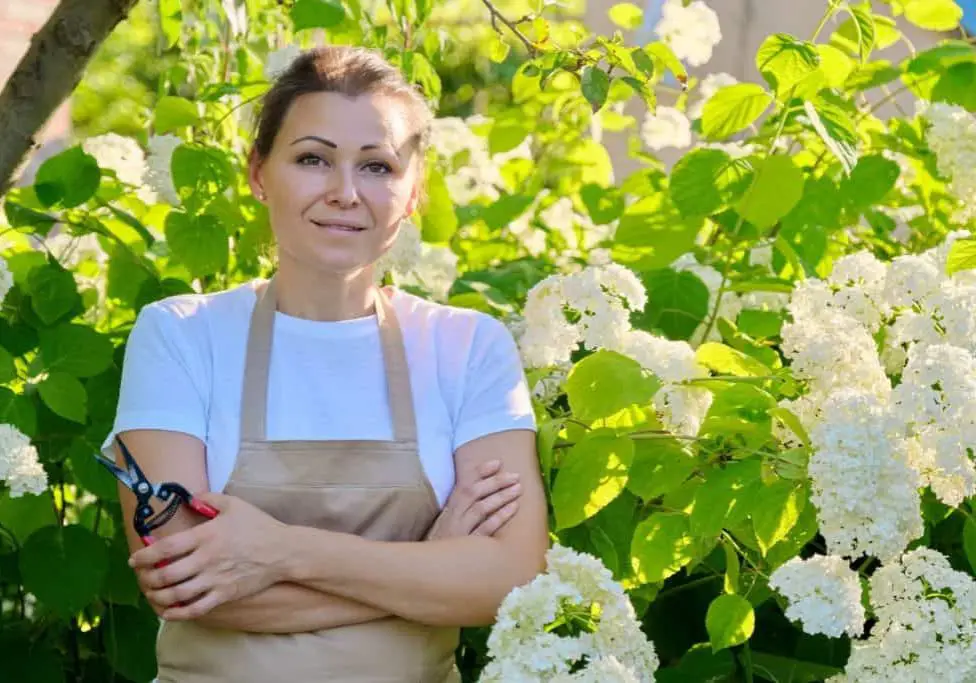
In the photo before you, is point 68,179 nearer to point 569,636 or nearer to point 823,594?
point 569,636

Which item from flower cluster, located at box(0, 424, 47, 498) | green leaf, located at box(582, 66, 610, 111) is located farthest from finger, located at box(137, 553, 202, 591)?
green leaf, located at box(582, 66, 610, 111)

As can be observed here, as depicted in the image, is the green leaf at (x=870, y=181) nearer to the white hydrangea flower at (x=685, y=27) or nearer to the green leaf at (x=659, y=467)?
the white hydrangea flower at (x=685, y=27)

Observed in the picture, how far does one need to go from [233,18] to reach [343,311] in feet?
2.71

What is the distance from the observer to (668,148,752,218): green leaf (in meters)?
2.05

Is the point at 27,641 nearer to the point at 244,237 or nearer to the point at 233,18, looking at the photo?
the point at 244,237

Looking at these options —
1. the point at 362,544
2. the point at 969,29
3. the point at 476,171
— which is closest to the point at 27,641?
the point at 362,544

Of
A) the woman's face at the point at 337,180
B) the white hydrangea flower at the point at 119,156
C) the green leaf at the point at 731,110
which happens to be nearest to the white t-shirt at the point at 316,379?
the woman's face at the point at 337,180

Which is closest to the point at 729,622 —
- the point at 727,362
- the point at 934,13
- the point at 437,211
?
the point at 727,362

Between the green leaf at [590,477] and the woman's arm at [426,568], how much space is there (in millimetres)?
40

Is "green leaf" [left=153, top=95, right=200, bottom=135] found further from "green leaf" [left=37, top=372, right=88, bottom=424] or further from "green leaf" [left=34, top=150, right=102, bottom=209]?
"green leaf" [left=37, top=372, right=88, bottom=424]

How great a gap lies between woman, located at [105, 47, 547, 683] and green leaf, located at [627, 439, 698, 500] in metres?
0.12

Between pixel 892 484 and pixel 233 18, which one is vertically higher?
pixel 233 18

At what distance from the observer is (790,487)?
1.70 meters

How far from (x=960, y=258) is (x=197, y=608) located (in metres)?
1.01
